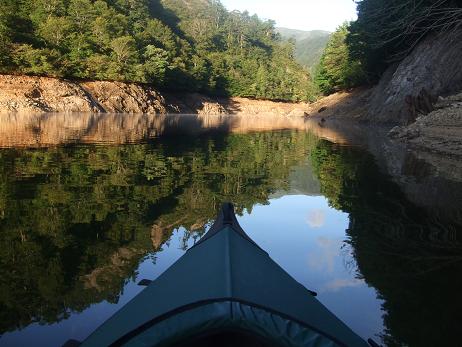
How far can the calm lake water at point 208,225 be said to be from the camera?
4.67 m

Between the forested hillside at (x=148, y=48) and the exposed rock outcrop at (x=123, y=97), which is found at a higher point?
the forested hillside at (x=148, y=48)

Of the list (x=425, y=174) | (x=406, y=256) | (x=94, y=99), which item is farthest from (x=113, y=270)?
(x=94, y=99)

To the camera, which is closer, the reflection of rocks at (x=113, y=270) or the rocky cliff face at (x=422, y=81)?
the reflection of rocks at (x=113, y=270)

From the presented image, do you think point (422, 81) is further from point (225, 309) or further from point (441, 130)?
point (225, 309)

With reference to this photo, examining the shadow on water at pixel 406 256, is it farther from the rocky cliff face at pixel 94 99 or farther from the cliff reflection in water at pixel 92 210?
the rocky cliff face at pixel 94 99

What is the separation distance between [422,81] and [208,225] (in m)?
29.7

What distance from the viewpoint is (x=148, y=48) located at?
261 feet

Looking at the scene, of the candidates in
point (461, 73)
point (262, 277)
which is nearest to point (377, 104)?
point (461, 73)

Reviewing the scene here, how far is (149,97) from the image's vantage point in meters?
73.6

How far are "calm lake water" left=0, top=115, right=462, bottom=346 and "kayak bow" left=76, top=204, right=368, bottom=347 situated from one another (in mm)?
1380

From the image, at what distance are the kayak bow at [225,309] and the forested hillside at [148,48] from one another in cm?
5750

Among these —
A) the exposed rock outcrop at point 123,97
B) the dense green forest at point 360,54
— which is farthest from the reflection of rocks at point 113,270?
the exposed rock outcrop at point 123,97

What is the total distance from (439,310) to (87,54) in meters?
69.1

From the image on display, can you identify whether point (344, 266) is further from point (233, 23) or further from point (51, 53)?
point (233, 23)
